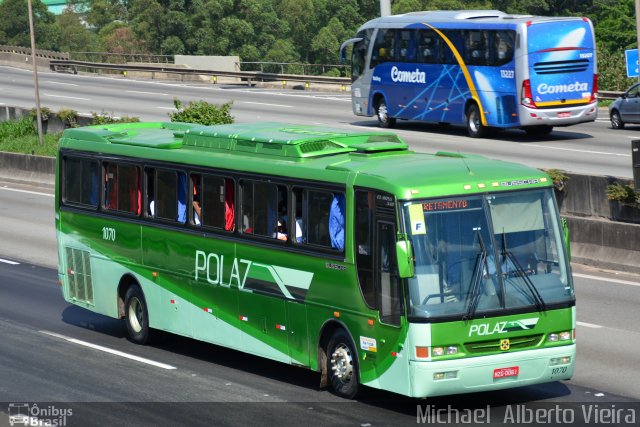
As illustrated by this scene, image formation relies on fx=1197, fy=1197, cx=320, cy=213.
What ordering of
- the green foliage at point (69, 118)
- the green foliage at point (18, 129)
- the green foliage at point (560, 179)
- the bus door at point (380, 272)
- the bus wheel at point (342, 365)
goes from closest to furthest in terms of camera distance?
the bus door at point (380, 272) < the bus wheel at point (342, 365) < the green foliage at point (560, 179) < the green foliage at point (69, 118) < the green foliage at point (18, 129)

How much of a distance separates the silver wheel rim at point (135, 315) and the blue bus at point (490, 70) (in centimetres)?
2131

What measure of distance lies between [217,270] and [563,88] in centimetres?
2364

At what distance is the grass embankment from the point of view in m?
38.6

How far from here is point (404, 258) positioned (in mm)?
11805

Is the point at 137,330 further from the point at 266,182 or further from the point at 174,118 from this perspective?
the point at 174,118

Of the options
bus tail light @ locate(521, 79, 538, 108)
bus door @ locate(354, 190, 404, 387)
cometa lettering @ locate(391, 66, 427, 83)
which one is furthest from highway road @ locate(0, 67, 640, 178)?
bus door @ locate(354, 190, 404, 387)

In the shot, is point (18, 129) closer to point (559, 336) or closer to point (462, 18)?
point (462, 18)

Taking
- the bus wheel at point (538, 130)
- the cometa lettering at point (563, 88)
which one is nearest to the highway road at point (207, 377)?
the cometa lettering at point (563, 88)

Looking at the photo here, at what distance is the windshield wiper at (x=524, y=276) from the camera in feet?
40.7

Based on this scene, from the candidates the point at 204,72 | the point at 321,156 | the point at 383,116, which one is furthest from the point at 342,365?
the point at 204,72

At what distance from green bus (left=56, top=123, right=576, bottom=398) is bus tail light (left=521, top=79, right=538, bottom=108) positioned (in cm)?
2070

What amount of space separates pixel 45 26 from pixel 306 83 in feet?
239

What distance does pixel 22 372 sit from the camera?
15039mm

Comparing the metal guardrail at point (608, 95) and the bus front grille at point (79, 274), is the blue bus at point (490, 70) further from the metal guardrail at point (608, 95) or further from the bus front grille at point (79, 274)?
the bus front grille at point (79, 274)
